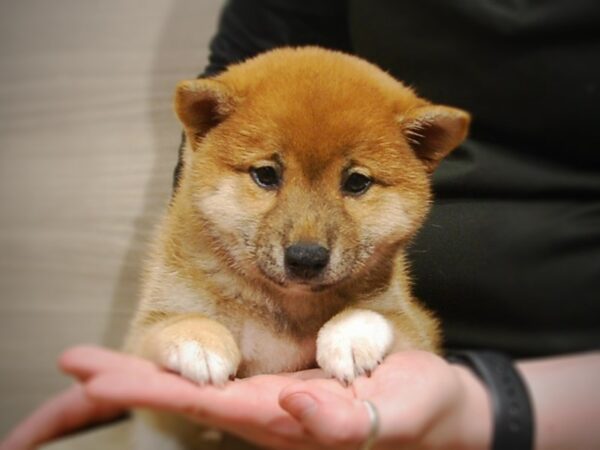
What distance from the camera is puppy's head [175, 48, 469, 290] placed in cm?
75

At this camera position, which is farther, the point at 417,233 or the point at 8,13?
the point at 417,233

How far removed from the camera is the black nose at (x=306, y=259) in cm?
72

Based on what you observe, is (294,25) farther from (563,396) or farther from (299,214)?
(563,396)

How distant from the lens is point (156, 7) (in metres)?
0.70

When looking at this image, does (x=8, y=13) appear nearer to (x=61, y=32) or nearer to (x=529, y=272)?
(x=61, y=32)

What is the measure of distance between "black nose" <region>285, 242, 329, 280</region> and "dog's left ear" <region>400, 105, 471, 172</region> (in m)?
0.20

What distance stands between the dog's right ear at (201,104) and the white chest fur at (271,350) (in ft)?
0.81

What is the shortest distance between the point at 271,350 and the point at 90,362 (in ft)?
0.90

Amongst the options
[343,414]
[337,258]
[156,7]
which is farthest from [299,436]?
[156,7]

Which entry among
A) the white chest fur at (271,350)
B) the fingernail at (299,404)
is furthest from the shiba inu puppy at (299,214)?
the fingernail at (299,404)

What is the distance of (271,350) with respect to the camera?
2.57 ft

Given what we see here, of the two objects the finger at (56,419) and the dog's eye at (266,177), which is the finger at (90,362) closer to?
the finger at (56,419)

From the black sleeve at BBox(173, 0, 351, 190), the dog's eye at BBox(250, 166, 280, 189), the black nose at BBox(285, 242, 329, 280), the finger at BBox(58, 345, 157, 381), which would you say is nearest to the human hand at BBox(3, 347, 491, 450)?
the finger at BBox(58, 345, 157, 381)

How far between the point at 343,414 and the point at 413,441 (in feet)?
0.40
